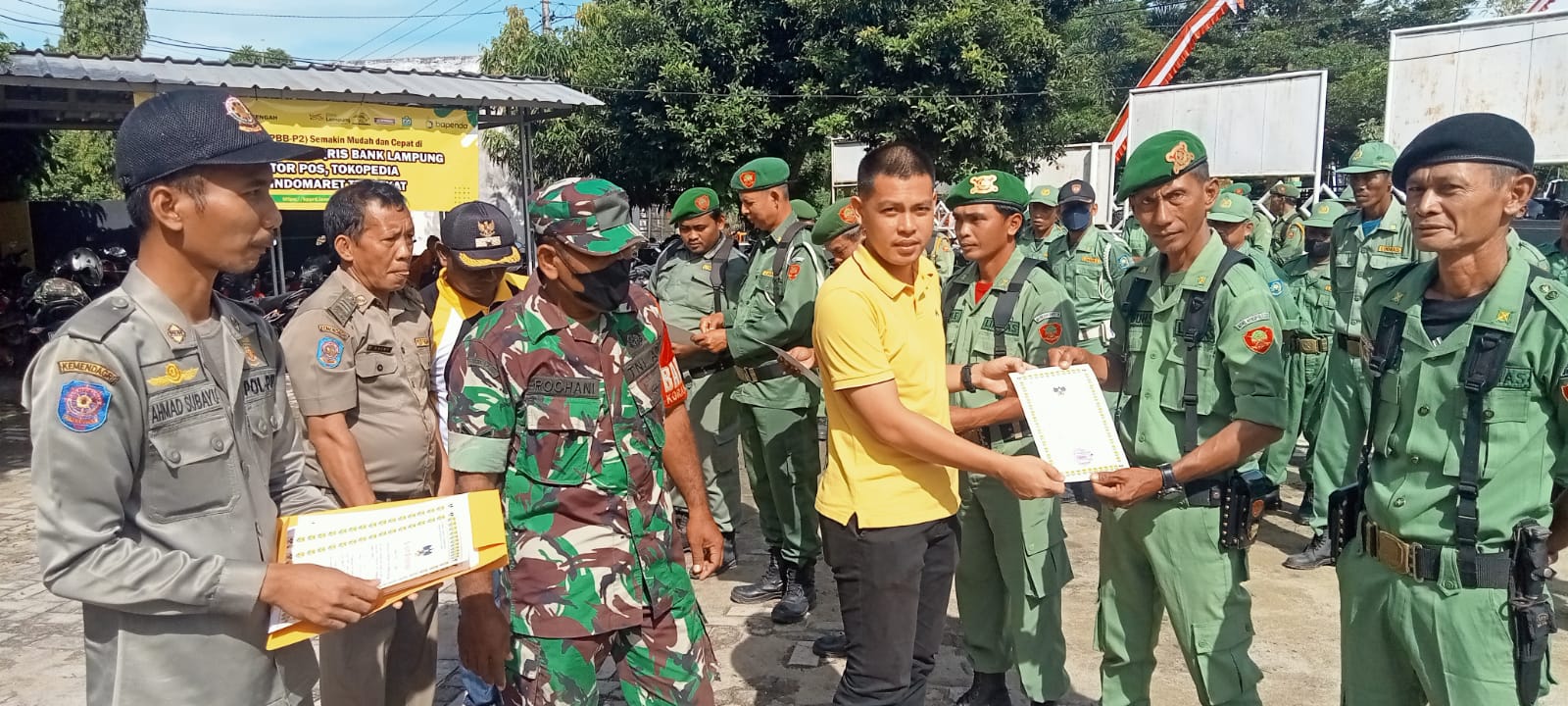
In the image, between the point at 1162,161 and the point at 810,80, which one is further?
the point at 810,80

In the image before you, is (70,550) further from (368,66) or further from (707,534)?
(368,66)

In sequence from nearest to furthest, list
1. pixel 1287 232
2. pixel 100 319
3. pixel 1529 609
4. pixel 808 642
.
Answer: pixel 100 319
pixel 1529 609
pixel 808 642
pixel 1287 232

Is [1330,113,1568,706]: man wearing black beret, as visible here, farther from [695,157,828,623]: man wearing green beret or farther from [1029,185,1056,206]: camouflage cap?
[1029,185,1056,206]: camouflage cap

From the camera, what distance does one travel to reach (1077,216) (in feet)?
24.7

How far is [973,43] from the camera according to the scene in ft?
50.6

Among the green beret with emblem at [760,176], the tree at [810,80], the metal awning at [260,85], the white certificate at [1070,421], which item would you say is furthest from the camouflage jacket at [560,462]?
the tree at [810,80]

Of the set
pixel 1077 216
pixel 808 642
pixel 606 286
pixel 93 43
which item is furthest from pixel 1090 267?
pixel 93 43

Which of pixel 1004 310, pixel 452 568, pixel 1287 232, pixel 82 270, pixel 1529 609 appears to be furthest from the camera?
pixel 82 270

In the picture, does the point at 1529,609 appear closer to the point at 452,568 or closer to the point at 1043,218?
the point at 452,568

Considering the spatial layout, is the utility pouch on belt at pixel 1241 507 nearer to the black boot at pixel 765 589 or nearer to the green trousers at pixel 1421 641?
the green trousers at pixel 1421 641

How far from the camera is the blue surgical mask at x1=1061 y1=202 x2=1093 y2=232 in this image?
24.7 feet

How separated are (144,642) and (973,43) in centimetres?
1542

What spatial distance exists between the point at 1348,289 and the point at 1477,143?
4.20 metres

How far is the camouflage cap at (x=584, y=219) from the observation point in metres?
2.31
